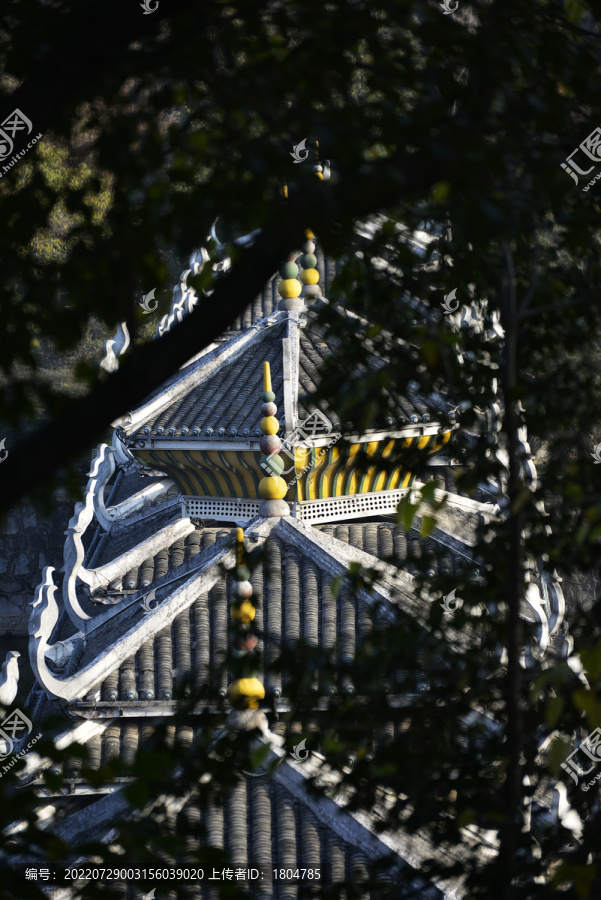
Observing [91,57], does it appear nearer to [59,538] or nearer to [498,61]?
[498,61]

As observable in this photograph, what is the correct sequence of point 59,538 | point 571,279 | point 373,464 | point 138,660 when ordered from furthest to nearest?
point 59,538 < point 138,660 < point 571,279 < point 373,464

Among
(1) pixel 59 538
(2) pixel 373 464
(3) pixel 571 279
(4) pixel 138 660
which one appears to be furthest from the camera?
(1) pixel 59 538

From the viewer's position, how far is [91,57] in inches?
104

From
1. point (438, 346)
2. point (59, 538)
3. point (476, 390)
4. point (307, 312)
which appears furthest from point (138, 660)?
point (59, 538)

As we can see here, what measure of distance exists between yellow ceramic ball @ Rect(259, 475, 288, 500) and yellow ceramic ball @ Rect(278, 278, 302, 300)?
297 cm

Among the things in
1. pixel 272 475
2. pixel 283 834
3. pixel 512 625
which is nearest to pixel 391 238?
pixel 512 625

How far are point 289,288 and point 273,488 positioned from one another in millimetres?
3151

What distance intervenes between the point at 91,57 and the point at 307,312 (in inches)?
354

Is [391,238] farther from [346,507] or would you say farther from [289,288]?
[289,288]

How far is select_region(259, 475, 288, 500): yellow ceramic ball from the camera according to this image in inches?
357

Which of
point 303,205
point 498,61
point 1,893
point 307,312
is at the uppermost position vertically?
point 307,312

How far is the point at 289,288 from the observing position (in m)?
11.4

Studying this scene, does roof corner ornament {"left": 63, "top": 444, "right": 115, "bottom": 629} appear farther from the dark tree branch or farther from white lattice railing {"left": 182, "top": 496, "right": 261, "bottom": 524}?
the dark tree branch

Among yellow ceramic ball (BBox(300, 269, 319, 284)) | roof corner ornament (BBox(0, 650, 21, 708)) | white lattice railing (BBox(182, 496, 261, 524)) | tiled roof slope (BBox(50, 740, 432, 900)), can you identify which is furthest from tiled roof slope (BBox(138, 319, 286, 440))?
tiled roof slope (BBox(50, 740, 432, 900))
